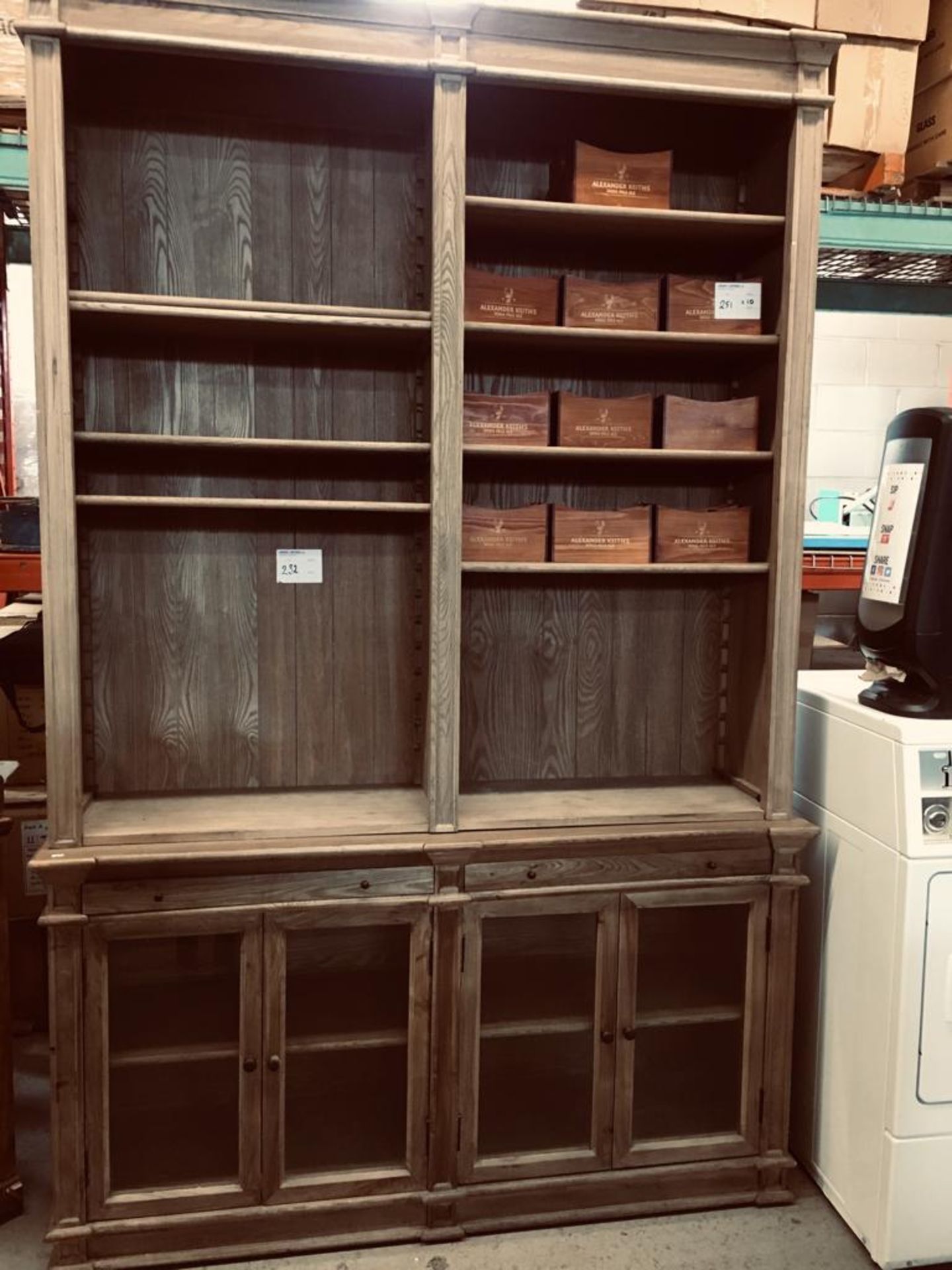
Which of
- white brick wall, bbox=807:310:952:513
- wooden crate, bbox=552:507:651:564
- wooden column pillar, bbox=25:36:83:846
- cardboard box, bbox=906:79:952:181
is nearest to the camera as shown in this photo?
wooden column pillar, bbox=25:36:83:846

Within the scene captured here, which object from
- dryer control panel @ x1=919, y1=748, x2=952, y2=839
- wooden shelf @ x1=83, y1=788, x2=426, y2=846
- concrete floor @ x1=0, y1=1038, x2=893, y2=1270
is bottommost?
concrete floor @ x1=0, y1=1038, x2=893, y2=1270

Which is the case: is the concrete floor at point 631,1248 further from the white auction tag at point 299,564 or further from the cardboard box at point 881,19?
the cardboard box at point 881,19

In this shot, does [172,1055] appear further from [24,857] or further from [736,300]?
[736,300]

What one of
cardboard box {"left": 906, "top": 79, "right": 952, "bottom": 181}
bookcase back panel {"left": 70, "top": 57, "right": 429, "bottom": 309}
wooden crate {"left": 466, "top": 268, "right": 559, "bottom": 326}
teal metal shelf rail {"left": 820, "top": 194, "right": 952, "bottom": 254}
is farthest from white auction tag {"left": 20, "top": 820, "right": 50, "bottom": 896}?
cardboard box {"left": 906, "top": 79, "right": 952, "bottom": 181}

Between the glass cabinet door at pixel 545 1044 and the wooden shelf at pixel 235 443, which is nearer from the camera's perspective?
the wooden shelf at pixel 235 443

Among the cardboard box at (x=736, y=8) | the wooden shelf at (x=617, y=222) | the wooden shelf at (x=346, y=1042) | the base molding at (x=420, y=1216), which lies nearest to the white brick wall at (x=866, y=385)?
the cardboard box at (x=736, y=8)

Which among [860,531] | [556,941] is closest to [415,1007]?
[556,941]

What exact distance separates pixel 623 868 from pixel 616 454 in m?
0.93

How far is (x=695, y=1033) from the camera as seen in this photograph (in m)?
2.34

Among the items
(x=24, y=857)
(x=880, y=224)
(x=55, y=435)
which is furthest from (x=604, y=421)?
(x=24, y=857)

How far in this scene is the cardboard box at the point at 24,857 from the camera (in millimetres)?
2982

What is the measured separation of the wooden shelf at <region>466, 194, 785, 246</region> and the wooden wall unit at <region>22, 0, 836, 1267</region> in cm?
1

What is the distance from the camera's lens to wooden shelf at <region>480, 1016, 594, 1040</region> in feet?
7.32

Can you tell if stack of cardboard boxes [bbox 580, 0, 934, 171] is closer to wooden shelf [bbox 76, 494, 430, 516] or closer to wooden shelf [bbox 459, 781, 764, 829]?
wooden shelf [bbox 76, 494, 430, 516]
